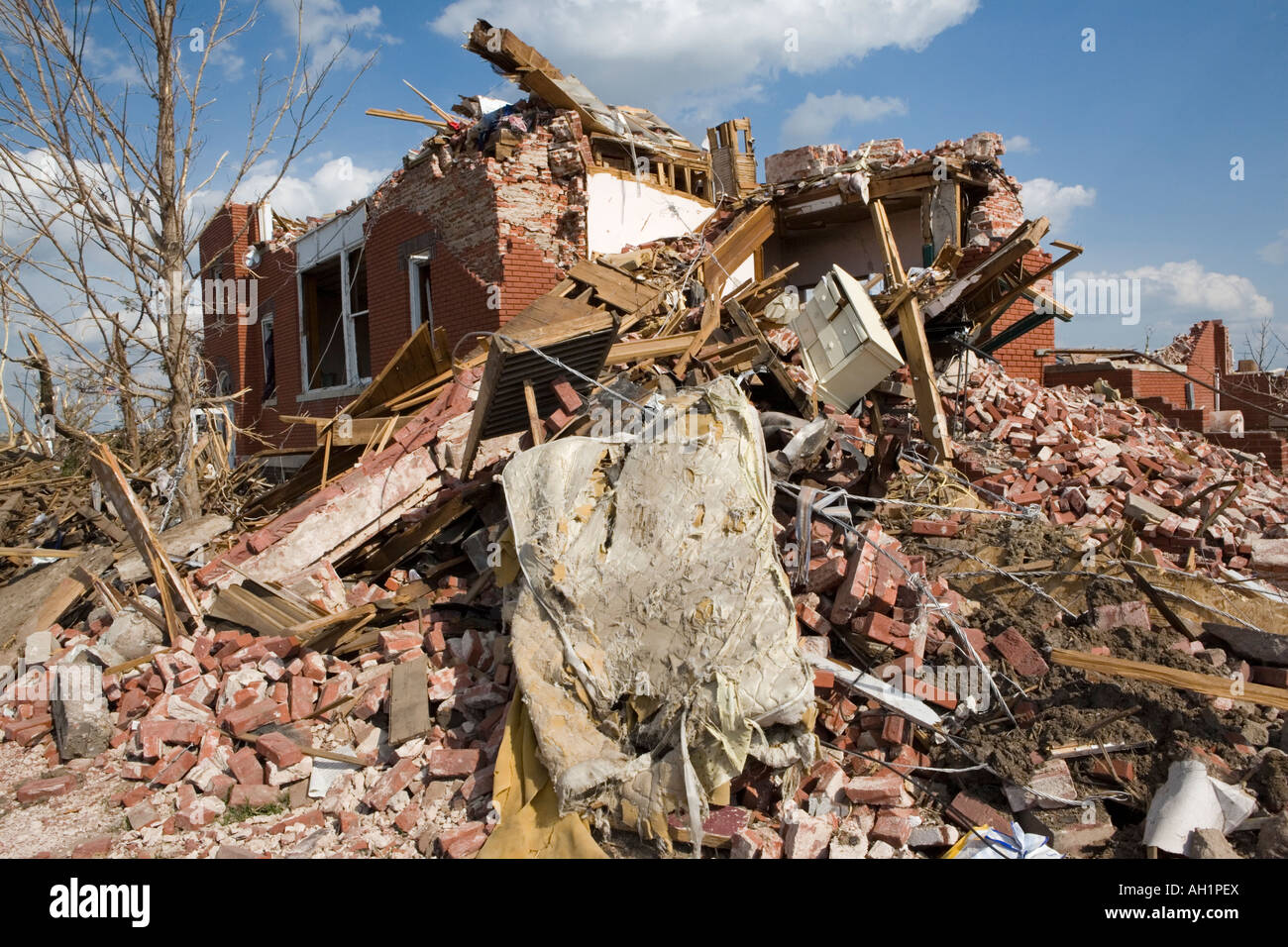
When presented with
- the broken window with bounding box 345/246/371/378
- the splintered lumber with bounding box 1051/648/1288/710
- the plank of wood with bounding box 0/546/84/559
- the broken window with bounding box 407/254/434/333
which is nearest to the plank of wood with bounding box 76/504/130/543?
the plank of wood with bounding box 0/546/84/559

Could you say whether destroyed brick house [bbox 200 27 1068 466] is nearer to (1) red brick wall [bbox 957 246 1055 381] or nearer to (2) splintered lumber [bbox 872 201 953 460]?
(1) red brick wall [bbox 957 246 1055 381]

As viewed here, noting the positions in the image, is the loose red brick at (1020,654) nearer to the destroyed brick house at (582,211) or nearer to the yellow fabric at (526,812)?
the yellow fabric at (526,812)

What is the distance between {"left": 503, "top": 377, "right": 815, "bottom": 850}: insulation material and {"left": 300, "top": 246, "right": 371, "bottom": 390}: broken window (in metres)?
9.60

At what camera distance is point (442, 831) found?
3551 millimetres

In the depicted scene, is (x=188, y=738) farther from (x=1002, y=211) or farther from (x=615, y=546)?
(x=1002, y=211)

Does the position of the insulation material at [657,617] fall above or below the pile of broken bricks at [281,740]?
above

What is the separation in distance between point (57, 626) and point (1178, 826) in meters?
7.33

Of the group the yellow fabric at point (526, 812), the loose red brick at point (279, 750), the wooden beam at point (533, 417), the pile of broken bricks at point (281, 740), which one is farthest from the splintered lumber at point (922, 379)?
the loose red brick at point (279, 750)

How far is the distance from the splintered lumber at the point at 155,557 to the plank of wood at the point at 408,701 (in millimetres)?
1981

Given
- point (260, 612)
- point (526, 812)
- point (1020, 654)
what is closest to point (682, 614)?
point (526, 812)

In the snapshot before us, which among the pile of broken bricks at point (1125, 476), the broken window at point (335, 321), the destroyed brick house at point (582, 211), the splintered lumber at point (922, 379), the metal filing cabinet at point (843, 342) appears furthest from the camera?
the broken window at point (335, 321)

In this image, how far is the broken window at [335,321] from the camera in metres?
13.2

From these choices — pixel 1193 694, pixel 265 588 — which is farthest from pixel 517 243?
pixel 1193 694

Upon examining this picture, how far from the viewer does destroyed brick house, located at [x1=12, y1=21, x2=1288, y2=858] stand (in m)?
3.37
